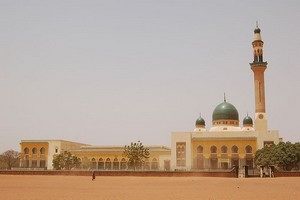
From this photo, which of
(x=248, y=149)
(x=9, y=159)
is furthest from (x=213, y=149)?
(x=9, y=159)

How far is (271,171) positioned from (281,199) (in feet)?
93.6

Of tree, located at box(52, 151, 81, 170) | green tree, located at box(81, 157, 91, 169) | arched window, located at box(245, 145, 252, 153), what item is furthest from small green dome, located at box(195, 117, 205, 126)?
tree, located at box(52, 151, 81, 170)

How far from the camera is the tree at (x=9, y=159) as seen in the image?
271 ft

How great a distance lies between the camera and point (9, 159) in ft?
275

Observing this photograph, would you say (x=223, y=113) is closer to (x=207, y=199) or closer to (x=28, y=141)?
(x=28, y=141)

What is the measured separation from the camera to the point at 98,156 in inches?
2938

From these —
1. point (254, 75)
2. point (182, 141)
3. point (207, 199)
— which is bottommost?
point (207, 199)

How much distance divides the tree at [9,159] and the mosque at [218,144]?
1271 centimetres

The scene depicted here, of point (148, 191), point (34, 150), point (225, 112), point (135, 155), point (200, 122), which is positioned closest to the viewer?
point (148, 191)

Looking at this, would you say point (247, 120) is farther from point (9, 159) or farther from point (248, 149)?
point (9, 159)

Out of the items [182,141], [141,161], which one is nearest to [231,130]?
[182,141]

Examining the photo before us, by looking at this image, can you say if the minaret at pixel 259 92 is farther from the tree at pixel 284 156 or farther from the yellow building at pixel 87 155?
the yellow building at pixel 87 155

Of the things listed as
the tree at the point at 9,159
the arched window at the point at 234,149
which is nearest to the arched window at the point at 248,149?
the arched window at the point at 234,149

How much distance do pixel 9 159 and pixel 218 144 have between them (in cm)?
4395
